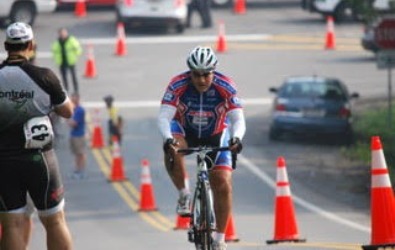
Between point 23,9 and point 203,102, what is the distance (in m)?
32.6

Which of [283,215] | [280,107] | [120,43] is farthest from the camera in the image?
[120,43]

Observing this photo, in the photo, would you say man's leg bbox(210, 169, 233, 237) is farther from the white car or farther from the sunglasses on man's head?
the white car

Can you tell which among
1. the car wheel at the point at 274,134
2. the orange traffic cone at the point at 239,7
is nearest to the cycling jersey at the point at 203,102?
the car wheel at the point at 274,134

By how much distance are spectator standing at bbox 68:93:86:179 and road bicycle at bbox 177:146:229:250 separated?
1646 cm

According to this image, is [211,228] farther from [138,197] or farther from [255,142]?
[255,142]

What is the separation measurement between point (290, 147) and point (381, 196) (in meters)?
19.2

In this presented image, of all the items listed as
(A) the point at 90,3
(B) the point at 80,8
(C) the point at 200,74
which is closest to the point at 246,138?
(B) the point at 80,8

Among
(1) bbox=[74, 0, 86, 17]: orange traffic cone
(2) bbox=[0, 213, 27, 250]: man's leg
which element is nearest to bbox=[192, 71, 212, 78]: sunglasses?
(2) bbox=[0, 213, 27, 250]: man's leg

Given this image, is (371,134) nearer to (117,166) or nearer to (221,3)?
(117,166)

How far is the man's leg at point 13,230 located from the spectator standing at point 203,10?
1401 inches

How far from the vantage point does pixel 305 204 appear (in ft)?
85.9

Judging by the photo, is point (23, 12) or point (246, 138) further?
point (23, 12)

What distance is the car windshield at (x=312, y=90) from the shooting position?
3422 centimetres

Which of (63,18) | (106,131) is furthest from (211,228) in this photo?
(63,18)
